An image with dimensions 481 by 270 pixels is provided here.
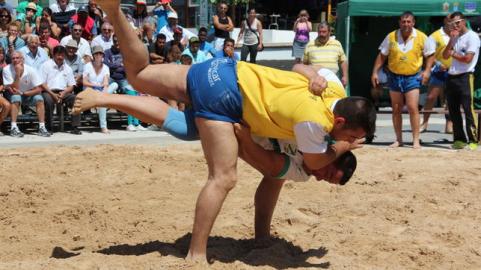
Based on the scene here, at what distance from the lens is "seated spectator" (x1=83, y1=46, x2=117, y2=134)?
1052 cm

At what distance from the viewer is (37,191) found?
6164mm

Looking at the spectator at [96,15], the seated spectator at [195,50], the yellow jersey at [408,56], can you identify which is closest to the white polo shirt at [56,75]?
the seated spectator at [195,50]

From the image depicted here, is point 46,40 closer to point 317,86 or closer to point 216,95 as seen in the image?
point 216,95

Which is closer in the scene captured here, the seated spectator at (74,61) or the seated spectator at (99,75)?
the seated spectator at (99,75)

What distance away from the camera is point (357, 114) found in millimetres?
3924

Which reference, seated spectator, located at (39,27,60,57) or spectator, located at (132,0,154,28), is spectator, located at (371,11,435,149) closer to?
seated spectator, located at (39,27,60,57)

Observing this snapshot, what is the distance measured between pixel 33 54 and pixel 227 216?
20.2 ft

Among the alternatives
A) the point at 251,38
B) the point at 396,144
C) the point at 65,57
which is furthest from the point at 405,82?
the point at 251,38

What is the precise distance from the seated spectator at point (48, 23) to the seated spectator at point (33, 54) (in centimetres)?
92

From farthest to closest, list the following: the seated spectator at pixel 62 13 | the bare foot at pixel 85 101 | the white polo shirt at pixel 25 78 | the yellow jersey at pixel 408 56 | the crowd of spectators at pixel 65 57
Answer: the seated spectator at pixel 62 13, the crowd of spectators at pixel 65 57, the white polo shirt at pixel 25 78, the yellow jersey at pixel 408 56, the bare foot at pixel 85 101

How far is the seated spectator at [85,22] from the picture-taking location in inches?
495

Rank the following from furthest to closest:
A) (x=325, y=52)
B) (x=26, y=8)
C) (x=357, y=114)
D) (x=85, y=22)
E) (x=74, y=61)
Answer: (x=26, y=8)
(x=85, y=22)
(x=74, y=61)
(x=325, y=52)
(x=357, y=114)

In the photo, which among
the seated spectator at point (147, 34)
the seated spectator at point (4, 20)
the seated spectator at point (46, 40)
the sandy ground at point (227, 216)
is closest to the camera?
the sandy ground at point (227, 216)

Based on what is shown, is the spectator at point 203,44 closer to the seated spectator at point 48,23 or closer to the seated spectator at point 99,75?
the seated spectator at point 48,23
